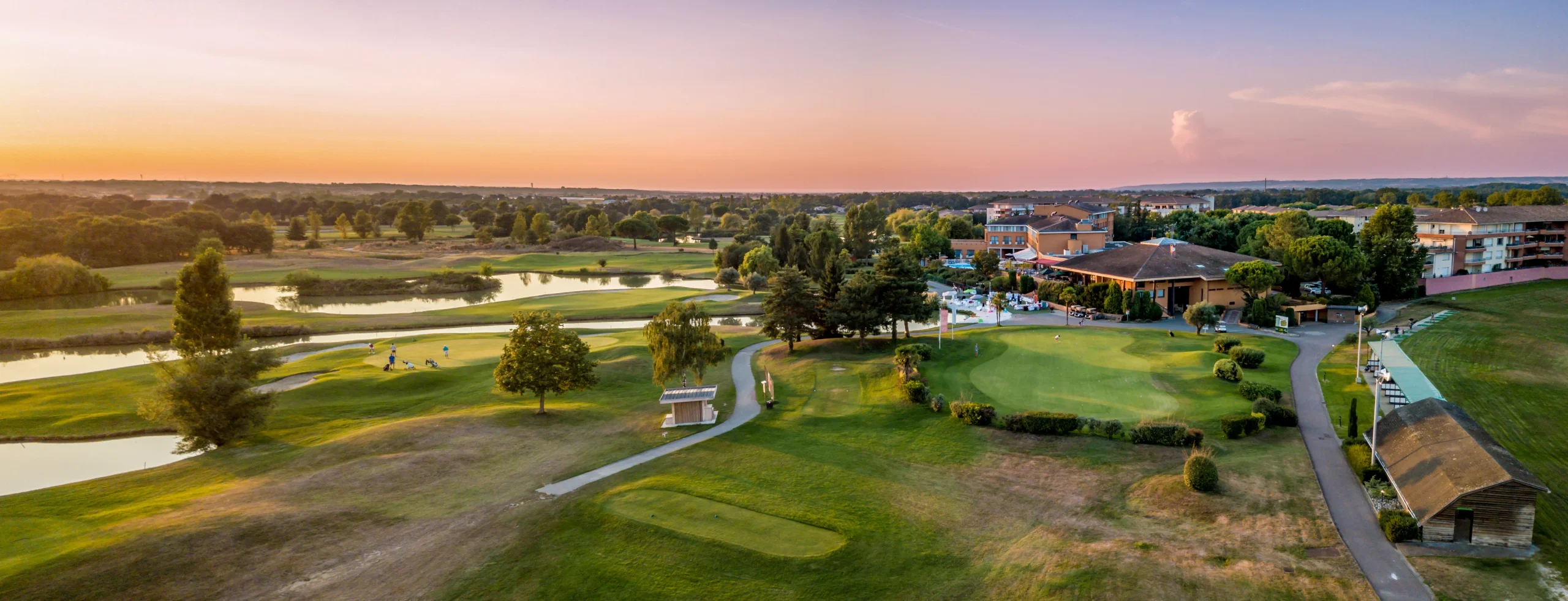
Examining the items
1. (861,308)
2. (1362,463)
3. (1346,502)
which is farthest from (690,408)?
(1362,463)

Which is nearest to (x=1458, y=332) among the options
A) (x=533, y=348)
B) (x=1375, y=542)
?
(x=1375, y=542)

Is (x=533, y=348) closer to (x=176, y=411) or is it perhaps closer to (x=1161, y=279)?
(x=176, y=411)

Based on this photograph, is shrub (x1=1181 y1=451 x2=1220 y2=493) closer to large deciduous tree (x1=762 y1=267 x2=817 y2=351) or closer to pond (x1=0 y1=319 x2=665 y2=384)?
large deciduous tree (x1=762 y1=267 x2=817 y2=351)

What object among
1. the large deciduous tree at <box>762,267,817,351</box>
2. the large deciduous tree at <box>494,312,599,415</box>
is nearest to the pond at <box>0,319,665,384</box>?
the large deciduous tree at <box>494,312,599,415</box>

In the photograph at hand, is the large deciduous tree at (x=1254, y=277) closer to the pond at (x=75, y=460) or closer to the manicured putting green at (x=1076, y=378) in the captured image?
the manicured putting green at (x=1076, y=378)

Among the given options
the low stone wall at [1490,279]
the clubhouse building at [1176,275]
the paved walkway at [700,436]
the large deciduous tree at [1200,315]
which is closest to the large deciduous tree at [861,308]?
the paved walkway at [700,436]
